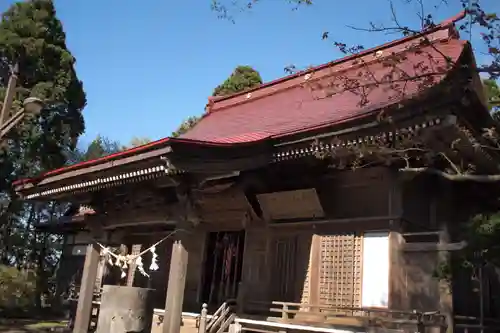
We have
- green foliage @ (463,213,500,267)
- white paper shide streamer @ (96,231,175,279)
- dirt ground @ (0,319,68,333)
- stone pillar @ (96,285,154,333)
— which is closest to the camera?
green foliage @ (463,213,500,267)

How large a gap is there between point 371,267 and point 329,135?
283 cm

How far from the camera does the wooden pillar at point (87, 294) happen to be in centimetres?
1059

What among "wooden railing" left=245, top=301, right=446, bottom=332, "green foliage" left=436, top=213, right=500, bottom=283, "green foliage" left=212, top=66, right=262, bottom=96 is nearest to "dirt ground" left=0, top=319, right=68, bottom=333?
"wooden railing" left=245, top=301, right=446, bottom=332

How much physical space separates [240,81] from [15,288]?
48.8 ft

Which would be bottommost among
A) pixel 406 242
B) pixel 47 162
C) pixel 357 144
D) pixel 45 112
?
pixel 406 242

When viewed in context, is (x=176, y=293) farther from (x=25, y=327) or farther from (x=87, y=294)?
(x=25, y=327)

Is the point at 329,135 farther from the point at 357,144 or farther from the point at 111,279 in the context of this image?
the point at 111,279

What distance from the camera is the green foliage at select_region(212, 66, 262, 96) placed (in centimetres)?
2502

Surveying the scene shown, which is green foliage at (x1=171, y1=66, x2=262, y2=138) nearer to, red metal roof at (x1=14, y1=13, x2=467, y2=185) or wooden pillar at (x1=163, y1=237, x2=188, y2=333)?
red metal roof at (x1=14, y1=13, x2=467, y2=185)

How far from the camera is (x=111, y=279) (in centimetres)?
1503

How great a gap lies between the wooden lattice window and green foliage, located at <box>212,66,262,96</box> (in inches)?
662

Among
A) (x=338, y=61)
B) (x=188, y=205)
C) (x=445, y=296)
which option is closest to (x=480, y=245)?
(x=445, y=296)

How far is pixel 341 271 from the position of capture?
8.95 metres

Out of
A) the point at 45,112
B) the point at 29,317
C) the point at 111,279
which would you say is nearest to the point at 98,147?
the point at 45,112
